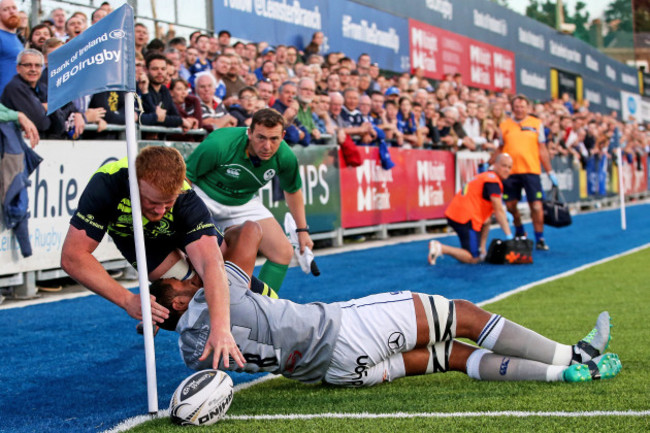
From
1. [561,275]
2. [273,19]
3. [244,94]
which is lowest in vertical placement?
[561,275]

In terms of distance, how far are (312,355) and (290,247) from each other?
2589mm

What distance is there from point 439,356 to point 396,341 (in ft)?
1.22

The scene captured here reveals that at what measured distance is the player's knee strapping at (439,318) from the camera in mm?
4531

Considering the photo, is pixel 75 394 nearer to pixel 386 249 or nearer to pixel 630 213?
pixel 386 249

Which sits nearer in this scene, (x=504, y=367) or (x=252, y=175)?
(x=504, y=367)

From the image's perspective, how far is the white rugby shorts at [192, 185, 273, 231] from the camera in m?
7.12

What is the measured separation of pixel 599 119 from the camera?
94.5 feet

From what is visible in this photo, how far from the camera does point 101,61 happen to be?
4.50 m

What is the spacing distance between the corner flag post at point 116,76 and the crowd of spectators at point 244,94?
624mm

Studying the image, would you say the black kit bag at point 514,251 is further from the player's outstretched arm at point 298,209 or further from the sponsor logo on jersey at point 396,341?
the sponsor logo on jersey at point 396,341

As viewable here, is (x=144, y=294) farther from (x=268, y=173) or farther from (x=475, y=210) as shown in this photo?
(x=475, y=210)

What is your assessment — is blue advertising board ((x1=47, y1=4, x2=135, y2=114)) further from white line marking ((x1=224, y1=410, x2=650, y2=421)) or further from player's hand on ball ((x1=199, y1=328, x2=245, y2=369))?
white line marking ((x1=224, y1=410, x2=650, y2=421))

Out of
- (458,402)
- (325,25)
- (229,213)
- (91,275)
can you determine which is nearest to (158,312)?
(91,275)

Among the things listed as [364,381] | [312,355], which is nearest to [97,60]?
[312,355]
